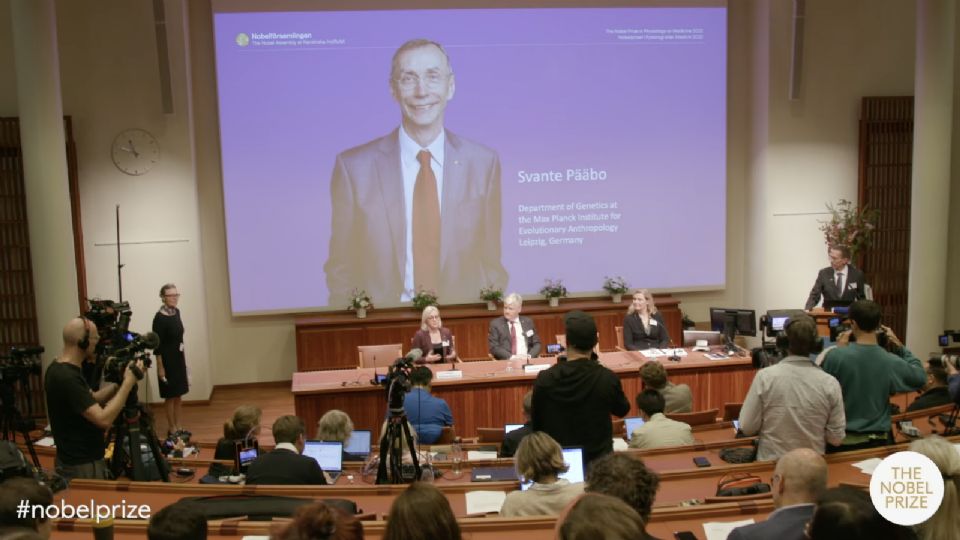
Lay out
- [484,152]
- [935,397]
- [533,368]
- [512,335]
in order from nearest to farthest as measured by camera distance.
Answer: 1. [935,397]
2. [533,368]
3. [512,335]
4. [484,152]

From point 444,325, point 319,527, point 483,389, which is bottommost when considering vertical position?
point 483,389

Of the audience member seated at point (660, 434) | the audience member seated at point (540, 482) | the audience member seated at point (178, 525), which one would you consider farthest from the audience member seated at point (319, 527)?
the audience member seated at point (660, 434)

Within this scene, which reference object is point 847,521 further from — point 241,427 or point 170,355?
point 170,355

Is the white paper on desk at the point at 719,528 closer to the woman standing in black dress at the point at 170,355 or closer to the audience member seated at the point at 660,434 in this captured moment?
the audience member seated at the point at 660,434

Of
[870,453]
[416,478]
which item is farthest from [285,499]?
[870,453]

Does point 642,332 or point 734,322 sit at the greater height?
point 734,322

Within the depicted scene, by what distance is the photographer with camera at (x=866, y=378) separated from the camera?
4180 mm

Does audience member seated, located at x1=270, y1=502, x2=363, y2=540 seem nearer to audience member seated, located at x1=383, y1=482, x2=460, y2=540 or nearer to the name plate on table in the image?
audience member seated, located at x1=383, y1=482, x2=460, y2=540

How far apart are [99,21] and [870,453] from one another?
847 centimetres

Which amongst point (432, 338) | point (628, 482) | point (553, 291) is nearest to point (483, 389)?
point (432, 338)

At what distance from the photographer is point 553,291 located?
982 centimetres

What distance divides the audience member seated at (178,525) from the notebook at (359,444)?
2.87 m

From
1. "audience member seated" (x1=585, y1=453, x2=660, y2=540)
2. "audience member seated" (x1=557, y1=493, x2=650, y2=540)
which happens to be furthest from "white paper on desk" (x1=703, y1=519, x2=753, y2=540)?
"audience member seated" (x1=557, y1=493, x2=650, y2=540)

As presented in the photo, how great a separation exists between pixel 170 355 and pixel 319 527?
20.3 ft
